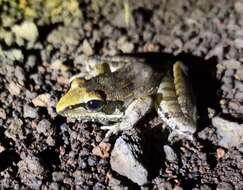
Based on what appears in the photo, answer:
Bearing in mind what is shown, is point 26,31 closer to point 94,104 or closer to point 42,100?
point 42,100

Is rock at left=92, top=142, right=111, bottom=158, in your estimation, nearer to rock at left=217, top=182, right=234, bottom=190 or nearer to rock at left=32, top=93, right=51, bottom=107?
rock at left=32, top=93, right=51, bottom=107

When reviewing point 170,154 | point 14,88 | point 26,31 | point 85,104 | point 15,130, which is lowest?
point 170,154

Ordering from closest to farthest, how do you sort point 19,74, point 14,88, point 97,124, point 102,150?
point 102,150 < point 97,124 < point 14,88 < point 19,74

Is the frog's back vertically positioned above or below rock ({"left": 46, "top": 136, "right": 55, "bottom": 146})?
above

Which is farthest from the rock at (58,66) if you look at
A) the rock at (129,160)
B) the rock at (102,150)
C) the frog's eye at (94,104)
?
the rock at (129,160)

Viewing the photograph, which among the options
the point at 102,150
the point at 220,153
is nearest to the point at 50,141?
the point at 102,150

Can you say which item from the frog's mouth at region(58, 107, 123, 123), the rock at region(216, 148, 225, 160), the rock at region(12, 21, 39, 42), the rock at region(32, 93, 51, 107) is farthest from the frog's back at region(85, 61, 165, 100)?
the rock at region(12, 21, 39, 42)

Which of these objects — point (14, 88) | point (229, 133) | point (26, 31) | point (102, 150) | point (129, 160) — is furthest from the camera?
point (26, 31)

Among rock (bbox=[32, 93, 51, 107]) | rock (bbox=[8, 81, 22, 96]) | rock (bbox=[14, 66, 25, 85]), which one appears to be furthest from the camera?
rock (bbox=[14, 66, 25, 85])

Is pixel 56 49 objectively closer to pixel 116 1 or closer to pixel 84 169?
pixel 116 1
